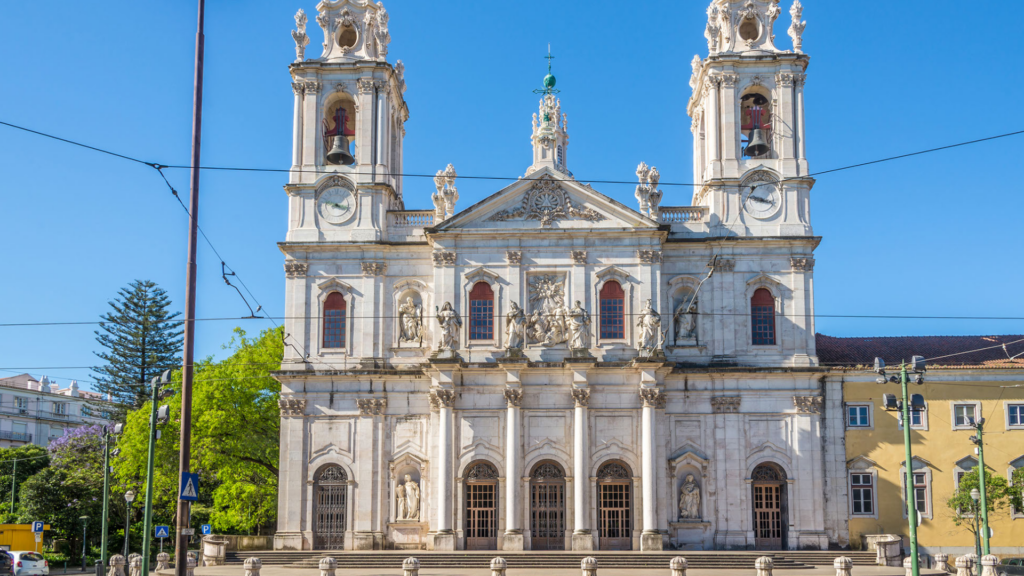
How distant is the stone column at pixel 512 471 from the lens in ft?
123

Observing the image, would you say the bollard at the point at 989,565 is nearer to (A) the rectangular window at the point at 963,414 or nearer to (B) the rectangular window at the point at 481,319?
(A) the rectangular window at the point at 963,414

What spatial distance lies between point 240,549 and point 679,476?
55.5ft

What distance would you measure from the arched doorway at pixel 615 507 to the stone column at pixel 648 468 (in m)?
0.90

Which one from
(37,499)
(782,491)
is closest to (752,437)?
(782,491)

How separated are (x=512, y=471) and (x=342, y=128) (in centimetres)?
1557

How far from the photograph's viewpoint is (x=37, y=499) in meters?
51.6

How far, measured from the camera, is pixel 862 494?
39250mm

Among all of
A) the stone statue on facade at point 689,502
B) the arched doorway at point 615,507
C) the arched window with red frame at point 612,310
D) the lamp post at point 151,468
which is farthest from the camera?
the arched window with red frame at point 612,310

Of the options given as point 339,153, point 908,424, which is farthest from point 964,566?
point 339,153

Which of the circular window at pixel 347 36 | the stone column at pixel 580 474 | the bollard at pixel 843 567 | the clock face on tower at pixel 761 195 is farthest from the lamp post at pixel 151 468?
the clock face on tower at pixel 761 195

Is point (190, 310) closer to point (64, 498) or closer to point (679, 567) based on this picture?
point (679, 567)

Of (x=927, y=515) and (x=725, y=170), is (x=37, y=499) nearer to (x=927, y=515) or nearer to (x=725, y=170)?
(x=725, y=170)

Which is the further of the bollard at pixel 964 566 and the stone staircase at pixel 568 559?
the stone staircase at pixel 568 559

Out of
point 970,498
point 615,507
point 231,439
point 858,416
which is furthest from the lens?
point 231,439
